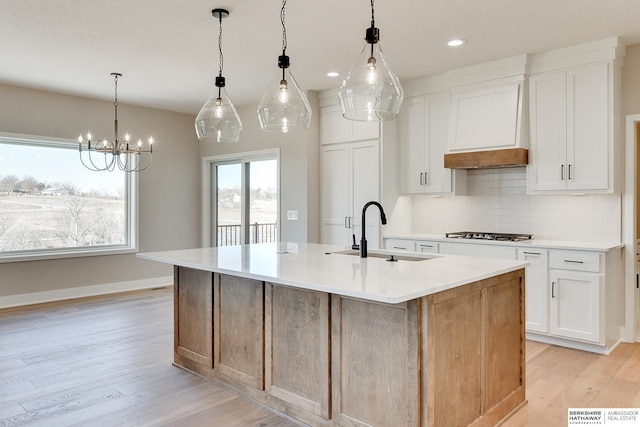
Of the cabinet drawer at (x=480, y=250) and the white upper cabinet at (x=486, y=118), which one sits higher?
the white upper cabinet at (x=486, y=118)

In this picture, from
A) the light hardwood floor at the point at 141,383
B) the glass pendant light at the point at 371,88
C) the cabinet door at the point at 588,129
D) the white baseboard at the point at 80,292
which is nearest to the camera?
the glass pendant light at the point at 371,88

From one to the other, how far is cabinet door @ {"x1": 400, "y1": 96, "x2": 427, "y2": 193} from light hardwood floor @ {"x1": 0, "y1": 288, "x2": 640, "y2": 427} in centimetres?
206

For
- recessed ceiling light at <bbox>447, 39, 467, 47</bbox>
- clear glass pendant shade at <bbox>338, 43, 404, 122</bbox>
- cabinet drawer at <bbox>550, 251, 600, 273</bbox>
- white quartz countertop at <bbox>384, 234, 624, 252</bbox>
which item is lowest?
cabinet drawer at <bbox>550, 251, 600, 273</bbox>

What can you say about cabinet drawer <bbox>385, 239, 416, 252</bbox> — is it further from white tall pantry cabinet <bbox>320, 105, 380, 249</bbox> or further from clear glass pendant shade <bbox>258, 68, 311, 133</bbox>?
clear glass pendant shade <bbox>258, 68, 311, 133</bbox>

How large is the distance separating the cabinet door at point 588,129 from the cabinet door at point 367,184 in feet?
6.42

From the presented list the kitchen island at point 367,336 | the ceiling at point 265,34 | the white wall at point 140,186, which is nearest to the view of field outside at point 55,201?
the white wall at point 140,186

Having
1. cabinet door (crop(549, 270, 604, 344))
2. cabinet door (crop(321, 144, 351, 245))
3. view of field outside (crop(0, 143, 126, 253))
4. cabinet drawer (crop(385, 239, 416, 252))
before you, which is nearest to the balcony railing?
cabinet door (crop(321, 144, 351, 245))

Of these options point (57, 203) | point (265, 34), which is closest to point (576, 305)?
point (265, 34)

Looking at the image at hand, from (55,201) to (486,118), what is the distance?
5338 millimetres

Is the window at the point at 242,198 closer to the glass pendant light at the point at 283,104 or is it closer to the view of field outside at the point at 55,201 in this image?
the view of field outside at the point at 55,201

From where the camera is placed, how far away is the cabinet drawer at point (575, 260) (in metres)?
3.76

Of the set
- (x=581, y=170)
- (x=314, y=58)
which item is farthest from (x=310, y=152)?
(x=581, y=170)

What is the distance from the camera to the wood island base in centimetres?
215

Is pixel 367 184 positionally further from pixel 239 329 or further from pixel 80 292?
pixel 80 292
